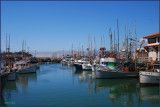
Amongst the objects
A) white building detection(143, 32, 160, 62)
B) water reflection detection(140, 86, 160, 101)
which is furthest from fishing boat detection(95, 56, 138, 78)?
water reflection detection(140, 86, 160, 101)

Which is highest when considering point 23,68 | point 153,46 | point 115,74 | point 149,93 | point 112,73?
point 153,46

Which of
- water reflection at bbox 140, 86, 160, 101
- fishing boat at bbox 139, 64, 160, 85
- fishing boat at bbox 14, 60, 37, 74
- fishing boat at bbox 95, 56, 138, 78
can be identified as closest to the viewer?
water reflection at bbox 140, 86, 160, 101

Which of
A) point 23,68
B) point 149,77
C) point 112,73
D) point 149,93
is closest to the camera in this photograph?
point 149,93

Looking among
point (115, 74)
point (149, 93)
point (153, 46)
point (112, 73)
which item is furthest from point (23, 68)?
point (149, 93)

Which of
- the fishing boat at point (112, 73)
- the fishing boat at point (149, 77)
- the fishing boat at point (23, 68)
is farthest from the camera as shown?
the fishing boat at point (23, 68)

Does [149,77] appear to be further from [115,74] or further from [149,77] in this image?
[115,74]

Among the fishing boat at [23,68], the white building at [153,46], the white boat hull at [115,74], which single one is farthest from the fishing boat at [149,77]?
the fishing boat at [23,68]

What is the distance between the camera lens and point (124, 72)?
2797 cm

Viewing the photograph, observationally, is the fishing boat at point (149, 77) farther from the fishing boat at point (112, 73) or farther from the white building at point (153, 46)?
the white building at point (153, 46)

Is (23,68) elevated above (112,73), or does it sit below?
above

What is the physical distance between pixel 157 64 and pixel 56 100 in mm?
15745

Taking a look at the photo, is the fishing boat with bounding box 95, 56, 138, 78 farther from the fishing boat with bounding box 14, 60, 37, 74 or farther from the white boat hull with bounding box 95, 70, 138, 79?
the fishing boat with bounding box 14, 60, 37, 74

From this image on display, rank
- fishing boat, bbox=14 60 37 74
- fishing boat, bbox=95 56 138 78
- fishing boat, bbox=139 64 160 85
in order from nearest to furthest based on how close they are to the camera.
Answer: fishing boat, bbox=139 64 160 85 < fishing boat, bbox=95 56 138 78 < fishing boat, bbox=14 60 37 74

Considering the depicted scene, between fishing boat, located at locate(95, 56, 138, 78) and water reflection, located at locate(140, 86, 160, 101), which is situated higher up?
fishing boat, located at locate(95, 56, 138, 78)
